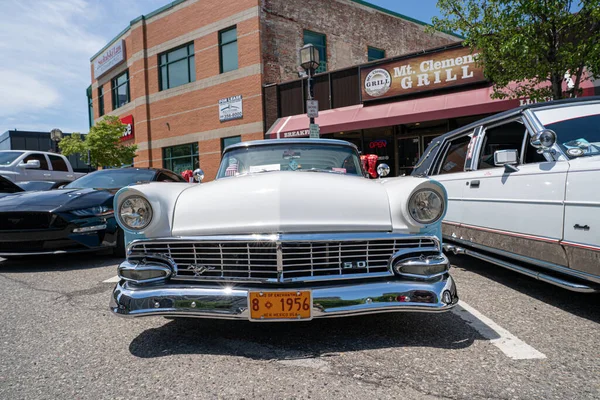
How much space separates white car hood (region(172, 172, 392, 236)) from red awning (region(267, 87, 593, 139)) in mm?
9727

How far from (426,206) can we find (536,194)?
1.26m

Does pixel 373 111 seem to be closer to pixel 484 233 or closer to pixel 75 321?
pixel 484 233

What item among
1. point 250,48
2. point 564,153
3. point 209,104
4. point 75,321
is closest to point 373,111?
point 250,48

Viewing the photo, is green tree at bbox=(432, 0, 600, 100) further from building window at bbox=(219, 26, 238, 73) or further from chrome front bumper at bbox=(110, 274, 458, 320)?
building window at bbox=(219, 26, 238, 73)

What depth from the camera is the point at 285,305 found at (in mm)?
2303

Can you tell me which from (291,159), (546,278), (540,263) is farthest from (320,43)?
(546,278)

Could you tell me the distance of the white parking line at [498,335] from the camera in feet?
7.67

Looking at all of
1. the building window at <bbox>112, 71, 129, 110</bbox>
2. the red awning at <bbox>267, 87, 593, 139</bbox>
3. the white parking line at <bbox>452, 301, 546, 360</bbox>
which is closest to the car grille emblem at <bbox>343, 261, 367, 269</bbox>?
the white parking line at <bbox>452, 301, 546, 360</bbox>

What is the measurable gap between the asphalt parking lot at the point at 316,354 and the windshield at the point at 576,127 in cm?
125

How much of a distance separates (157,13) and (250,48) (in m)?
7.00

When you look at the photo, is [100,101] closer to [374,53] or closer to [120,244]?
[374,53]

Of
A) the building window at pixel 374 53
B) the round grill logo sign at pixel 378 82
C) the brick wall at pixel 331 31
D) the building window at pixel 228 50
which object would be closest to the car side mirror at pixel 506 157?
the round grill logo sign at pixel 378 82

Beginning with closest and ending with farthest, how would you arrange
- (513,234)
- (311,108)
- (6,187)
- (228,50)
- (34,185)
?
1. (513,234)
2. (6,187)
3. (34,185)
4. (311,108)
5. (228,50)

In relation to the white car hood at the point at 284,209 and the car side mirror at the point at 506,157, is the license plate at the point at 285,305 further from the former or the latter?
the car side mirror at the point at 506,157
